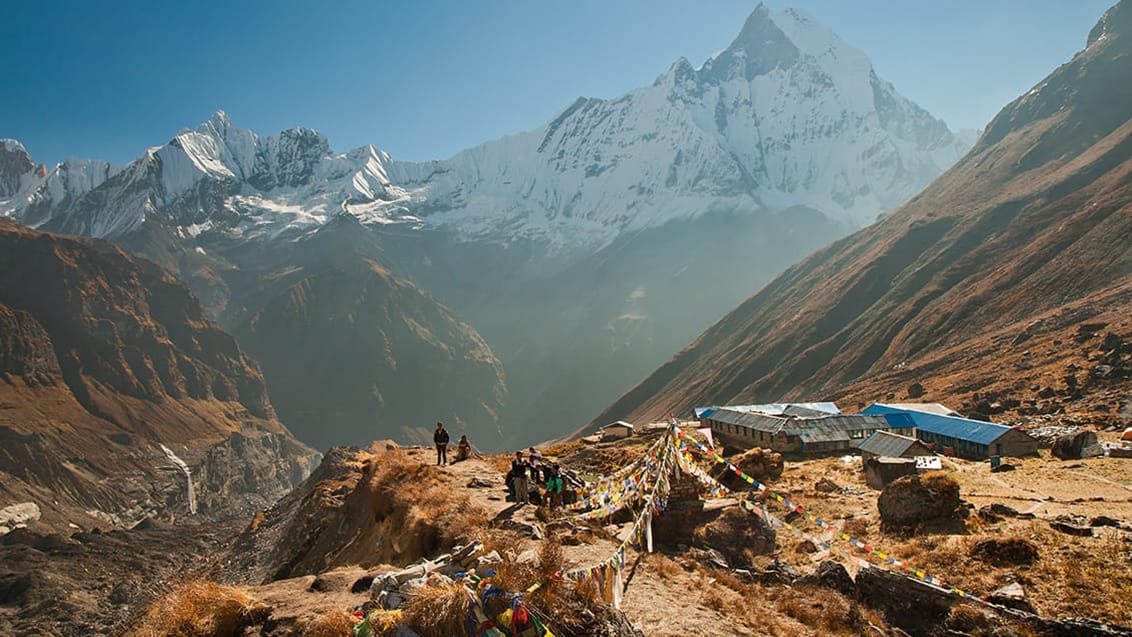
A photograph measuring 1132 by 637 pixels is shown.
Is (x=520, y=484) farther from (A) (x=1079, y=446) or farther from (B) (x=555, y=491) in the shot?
(A) (x=1079, y=446)

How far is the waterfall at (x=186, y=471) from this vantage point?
454ft

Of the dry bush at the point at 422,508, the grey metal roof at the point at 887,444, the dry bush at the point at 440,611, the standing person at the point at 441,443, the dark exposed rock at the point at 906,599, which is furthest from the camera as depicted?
the grey metal roof at the point at 887,444

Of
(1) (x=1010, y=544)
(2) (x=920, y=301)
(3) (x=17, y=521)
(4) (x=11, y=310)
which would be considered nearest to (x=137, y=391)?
(4) (x=11, y=310)

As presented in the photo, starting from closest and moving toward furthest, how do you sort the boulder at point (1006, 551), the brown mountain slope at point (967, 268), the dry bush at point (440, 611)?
1. the dry bush at point (440, 611)
2. the boulder at point (1006, 551)
3. the brown mountain slope at point (967, 268)

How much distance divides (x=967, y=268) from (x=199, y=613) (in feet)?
427

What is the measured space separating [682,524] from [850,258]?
164m

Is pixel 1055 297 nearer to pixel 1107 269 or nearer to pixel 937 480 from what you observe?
pixel 1107 269

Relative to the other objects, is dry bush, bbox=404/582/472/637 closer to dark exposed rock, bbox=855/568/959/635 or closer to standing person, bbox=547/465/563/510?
dark exposed rock, bbox=855/568/959/635

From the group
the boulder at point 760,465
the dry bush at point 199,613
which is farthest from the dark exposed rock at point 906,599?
the boulder at point 760,465

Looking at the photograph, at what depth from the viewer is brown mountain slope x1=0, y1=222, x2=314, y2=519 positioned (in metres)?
126

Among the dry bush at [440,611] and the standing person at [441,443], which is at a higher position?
the standing person at [441,443]

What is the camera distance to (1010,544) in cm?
1429

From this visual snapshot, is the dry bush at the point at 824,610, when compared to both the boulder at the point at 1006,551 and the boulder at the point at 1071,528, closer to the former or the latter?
the boulder at the point at 1006,551

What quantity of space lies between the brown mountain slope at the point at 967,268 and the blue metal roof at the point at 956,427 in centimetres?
3315
